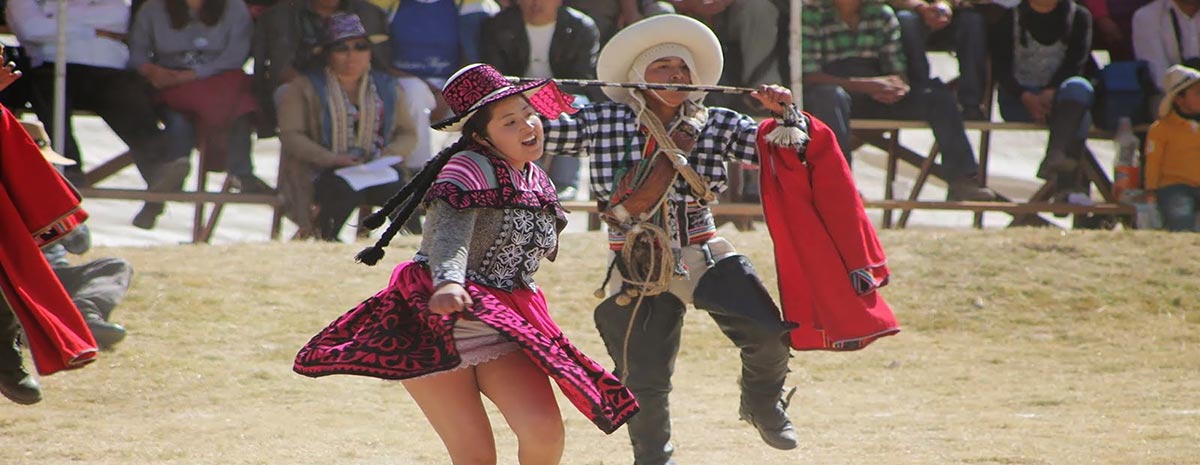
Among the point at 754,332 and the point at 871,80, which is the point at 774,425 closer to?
the point at 754,332

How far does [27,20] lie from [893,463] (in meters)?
6.40

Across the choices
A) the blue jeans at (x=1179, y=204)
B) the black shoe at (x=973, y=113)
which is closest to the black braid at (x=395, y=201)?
the black shoe at (x=973, y=113)

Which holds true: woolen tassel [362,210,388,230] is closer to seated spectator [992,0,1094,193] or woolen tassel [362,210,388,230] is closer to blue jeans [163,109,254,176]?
blue jeans [163,109,254,176]

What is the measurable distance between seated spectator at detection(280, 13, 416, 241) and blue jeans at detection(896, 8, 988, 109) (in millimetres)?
3387

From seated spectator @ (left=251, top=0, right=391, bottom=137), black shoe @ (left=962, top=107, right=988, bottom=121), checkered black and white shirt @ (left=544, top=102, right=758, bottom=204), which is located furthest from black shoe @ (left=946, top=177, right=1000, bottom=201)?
checkered black and white shirt @ (left=544, top=102, right=758, bottom=204)

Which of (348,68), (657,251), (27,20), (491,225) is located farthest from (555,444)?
(27,20)

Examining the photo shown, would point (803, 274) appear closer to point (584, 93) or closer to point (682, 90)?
point (682, 90)

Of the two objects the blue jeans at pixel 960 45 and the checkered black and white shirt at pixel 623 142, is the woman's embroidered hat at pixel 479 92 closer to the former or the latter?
the checkered black and white shirt at pixel 623 142

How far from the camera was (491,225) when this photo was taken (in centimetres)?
460

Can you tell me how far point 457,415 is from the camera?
454 centimetres

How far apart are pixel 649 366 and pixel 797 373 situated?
3160mm

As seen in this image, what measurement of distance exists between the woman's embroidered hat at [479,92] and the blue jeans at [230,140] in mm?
5994

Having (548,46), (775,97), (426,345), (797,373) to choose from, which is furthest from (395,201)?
(548,46)

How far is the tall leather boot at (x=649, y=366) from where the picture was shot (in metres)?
5.68
